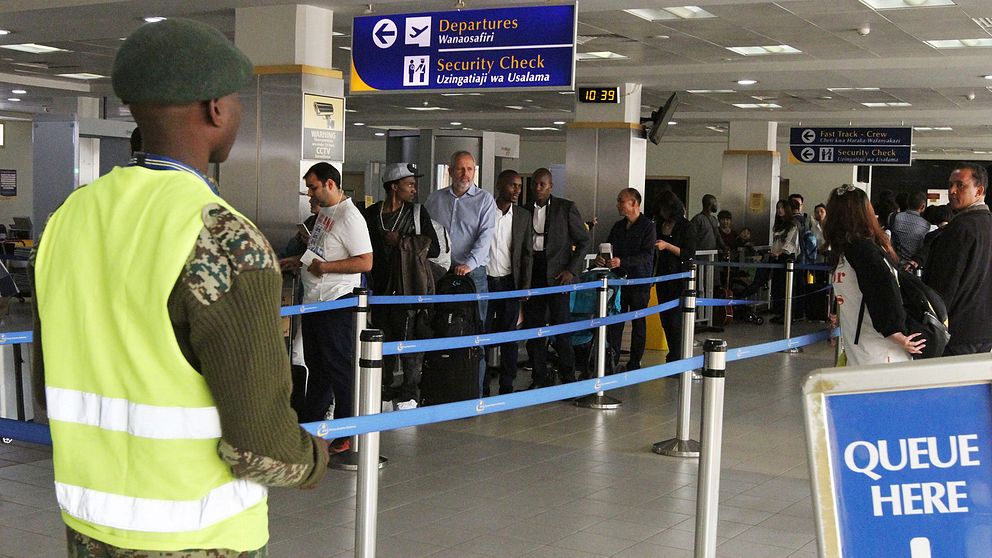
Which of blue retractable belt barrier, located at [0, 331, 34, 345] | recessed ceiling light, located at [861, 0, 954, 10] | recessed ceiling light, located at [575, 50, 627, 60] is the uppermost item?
recessed ceiling light, located at [861, 0, 954, 10]

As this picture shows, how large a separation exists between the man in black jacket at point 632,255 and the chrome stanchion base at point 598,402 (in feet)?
3.78

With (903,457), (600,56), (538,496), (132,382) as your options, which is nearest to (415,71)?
(538,496)

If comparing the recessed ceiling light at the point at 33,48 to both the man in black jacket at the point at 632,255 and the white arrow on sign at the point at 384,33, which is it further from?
the man in black jacket at the point at 632,255

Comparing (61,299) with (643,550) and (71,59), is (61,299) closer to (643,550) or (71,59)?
(643,550)

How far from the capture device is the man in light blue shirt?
816 centimetres

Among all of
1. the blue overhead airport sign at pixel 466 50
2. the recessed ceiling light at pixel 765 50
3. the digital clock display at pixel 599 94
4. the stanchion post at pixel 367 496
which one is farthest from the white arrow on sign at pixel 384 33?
the digital clock display at pixel 599 94

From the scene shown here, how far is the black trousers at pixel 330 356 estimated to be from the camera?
243 inches

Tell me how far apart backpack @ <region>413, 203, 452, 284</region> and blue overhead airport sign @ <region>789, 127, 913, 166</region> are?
1443 cm

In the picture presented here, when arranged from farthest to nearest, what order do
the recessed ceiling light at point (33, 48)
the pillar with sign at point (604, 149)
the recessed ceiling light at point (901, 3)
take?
the recessed ceiling light at point (33, 48)
the pillar with sign at point (604, 149)
the recessed ceiling light at point (901, 3)

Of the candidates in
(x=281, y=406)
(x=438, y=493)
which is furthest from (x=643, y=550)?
(x=281, y=406)

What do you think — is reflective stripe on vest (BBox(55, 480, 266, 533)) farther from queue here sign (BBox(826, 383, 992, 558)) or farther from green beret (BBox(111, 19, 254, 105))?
queue here sign (BBox(826, 383, 992, 558))

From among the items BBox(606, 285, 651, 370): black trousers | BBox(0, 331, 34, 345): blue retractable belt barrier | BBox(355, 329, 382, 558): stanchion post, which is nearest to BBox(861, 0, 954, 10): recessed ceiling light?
BBox(606, 285, 651, 370): black trousers

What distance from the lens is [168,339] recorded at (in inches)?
63.6

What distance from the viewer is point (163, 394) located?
1.64 metres
